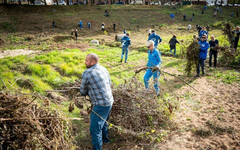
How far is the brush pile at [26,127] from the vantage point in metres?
2.38

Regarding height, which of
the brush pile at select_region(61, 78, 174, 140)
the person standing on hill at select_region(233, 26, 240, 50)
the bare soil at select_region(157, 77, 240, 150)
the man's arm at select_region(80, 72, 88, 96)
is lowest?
the bare soil at select_region(157, 77, 240, 150)

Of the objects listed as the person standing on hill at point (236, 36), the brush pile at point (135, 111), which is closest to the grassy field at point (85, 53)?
the brush pile at point (135, 111)

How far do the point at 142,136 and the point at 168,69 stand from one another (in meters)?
6.41

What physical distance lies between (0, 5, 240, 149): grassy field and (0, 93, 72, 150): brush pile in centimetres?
39

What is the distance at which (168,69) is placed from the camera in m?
9.88

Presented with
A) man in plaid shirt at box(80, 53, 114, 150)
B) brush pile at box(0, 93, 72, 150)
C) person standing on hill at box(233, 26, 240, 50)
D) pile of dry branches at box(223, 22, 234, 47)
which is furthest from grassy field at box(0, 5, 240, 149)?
person standing on hill at box(233, 26, 240, 50)

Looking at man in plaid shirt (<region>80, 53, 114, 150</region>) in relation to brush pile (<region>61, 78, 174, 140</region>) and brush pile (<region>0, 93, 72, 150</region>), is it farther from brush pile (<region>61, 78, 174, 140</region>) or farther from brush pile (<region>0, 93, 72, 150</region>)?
brush pile (<region>61, 78, 174, 140</region>)

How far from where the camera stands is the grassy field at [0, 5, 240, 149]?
5823 mm

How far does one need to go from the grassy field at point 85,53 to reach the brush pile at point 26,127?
1.27 ft

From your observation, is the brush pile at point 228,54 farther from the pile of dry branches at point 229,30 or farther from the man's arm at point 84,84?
the man's arm at point 84,84

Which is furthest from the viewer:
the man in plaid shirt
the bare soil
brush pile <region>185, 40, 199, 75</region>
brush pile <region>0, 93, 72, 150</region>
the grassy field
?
brush pile <region>185, 40, 199, 75</region>

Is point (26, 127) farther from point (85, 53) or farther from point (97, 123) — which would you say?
point (85, 53)

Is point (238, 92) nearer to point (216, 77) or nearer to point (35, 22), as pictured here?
point (216, 77)

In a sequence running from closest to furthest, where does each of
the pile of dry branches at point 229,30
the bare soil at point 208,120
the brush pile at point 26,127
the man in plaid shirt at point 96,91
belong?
the brush pile at point 26,127 → the man in plaid shirt at point 96,91 → the bare soil at point 208,120 → the pile of dry branches at point 229,30
